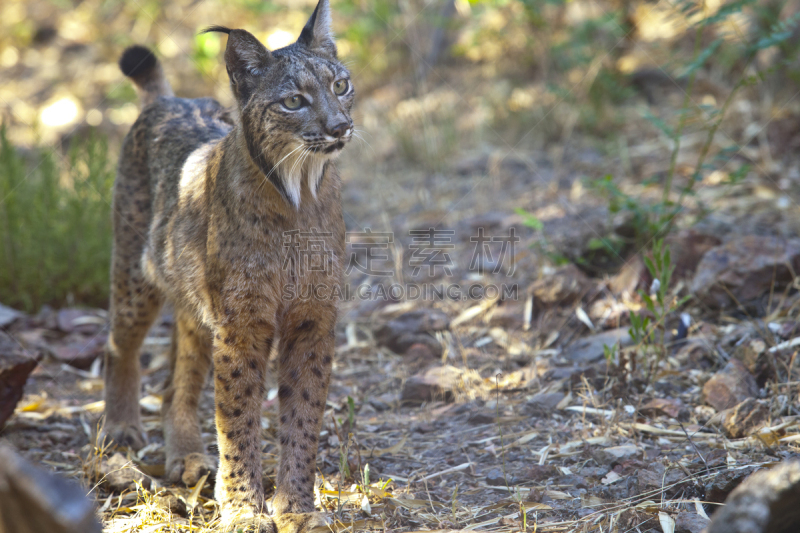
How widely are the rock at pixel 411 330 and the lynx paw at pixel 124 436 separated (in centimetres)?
186

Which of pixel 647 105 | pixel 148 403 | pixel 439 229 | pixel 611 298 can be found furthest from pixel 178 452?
pixel 647 105

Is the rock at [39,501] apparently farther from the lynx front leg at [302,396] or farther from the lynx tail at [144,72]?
the lynx tail at [144,72]

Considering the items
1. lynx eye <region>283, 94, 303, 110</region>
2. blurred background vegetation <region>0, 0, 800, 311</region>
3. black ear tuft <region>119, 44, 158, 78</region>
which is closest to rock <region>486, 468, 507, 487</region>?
lynx eye <region>283, 94, 303, 110</region>

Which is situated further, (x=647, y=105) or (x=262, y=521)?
(x=647, y=105)

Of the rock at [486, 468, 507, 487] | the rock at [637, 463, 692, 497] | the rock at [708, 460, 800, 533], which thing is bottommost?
the rock at [486, 468, 507, 487]

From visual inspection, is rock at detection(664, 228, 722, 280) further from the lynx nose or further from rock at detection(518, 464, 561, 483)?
the lynx nose

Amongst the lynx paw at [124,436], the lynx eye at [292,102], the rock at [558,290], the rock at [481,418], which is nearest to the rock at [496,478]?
the rock at [481,418]

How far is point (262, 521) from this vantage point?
3234mm

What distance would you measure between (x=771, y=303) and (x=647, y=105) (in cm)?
450

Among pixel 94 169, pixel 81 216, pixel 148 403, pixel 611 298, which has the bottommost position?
pixel 148 403

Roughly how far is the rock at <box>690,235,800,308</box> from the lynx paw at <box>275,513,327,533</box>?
312cm

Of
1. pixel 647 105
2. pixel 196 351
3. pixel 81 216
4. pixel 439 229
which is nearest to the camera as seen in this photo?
pixel 196 351

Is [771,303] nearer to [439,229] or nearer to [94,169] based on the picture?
[439,229]

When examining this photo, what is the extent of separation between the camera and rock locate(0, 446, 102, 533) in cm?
162
